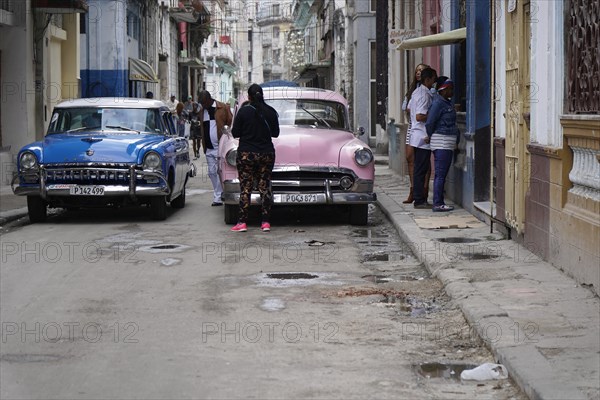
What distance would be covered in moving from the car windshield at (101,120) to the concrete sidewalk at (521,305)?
14.1ft

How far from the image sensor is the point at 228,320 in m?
7.94

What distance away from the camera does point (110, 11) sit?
112 ft

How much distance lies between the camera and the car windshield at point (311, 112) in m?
15.1

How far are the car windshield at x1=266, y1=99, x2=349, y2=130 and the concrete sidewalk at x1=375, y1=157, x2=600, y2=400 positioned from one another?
101 inches

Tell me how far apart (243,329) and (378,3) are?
21.1m

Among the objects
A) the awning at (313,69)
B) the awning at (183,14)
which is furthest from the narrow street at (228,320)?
the awning at (313,69)

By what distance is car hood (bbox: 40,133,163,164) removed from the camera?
546 inches

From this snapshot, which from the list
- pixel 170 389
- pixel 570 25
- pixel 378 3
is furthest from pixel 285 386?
pixel 378 3

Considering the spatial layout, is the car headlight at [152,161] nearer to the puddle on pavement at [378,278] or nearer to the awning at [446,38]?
the awning at [446,38]

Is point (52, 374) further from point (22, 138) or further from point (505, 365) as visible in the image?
point (22, 138)

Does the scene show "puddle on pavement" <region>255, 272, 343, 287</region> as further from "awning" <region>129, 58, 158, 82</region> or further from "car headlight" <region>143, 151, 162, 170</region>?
"awning" <region>129, 58, 158, 82</region>

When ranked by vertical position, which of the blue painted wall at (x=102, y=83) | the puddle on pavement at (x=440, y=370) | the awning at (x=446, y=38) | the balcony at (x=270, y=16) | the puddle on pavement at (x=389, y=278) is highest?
the balcony at (x=270, y=16)

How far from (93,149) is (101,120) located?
1.36 metres

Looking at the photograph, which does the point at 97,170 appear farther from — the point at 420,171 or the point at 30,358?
the point at 30,358
